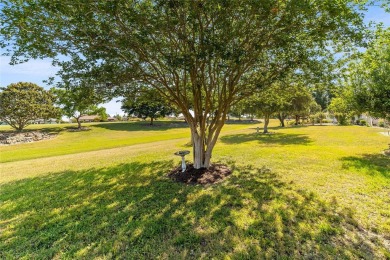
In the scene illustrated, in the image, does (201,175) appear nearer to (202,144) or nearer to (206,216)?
(202,144)

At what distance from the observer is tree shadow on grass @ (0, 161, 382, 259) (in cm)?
336

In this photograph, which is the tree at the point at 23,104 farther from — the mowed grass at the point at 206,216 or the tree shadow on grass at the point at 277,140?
the tree shadow on grass at the point at 277,140

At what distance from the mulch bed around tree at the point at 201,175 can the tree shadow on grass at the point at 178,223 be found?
433 mm

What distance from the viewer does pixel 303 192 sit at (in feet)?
Result: 18.2

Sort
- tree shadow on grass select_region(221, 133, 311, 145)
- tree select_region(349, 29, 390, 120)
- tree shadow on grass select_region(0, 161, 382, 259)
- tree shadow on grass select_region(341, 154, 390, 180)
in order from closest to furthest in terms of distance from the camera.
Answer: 1. tree shadow on grass select_region(0, 161, 382, 259)
2. tree shadow on grass select_region(341, 154, 390, 180)
3. tree select_region(349, 29, 390, 120)
4. tree shadow on grass select_region(221, 133, 311, 145)

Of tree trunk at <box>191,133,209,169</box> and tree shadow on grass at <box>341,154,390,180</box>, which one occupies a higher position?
tree trunk at <box>191,133,209,169</box>

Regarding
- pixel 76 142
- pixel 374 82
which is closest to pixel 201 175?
pixel 374 82

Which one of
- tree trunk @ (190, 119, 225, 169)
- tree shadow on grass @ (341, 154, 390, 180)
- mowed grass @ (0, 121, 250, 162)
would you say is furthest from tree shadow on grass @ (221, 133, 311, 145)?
tree trunk @ (190, 119, 225, 169)

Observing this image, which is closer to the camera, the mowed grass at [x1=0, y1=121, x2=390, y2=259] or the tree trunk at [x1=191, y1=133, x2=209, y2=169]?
the mowed grass at [x1=0, y1=121, x2=390, y2=259]

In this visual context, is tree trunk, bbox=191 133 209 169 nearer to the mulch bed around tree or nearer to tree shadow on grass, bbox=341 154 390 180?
the mulch bed around tree

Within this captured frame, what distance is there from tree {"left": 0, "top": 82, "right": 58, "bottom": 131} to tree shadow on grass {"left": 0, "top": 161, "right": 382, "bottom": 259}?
2849 centimetres

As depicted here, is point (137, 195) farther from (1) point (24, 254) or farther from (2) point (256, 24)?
(2) point (256, 24)

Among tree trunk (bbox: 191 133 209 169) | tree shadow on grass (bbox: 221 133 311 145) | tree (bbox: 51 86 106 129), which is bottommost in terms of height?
tree shadow on grass (bbox: 221 133 311 145)

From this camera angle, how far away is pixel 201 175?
23.9 ft
